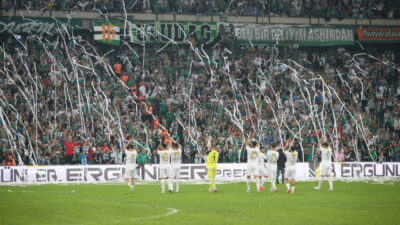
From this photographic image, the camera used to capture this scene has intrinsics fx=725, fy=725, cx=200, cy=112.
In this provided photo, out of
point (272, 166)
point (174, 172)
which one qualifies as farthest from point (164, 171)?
point (272, 166)

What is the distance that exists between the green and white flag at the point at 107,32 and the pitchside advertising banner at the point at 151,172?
12756 millimetres

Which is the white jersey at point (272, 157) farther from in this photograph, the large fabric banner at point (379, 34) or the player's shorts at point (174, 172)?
the large fabric banner at point (379, 34)

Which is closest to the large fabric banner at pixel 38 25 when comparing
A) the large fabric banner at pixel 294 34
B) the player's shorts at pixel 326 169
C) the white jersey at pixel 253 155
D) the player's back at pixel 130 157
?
the large fabric banner at pixel 294 34

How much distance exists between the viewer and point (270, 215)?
787 inches

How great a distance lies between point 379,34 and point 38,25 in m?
25.3

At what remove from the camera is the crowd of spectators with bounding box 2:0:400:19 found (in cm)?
4809

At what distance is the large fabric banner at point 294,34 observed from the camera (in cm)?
5188

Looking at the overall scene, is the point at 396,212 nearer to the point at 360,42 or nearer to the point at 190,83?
the point at 190,83

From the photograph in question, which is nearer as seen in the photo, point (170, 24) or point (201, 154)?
point (201, 154)

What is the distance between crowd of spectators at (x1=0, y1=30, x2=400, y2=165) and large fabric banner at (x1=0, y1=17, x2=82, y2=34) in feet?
2.62

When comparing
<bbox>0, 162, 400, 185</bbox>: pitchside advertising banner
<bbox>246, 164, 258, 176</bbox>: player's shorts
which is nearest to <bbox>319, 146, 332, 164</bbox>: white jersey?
<bbox>246, 164, 258, 176</bbox>: player's shorts

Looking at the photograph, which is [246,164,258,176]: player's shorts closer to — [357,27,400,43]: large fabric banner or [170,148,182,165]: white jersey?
[170,148,182,165]: white jersey

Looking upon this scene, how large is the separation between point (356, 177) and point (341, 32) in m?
16.5

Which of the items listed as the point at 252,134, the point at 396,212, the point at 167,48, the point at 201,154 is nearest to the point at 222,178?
the point at 201,154
